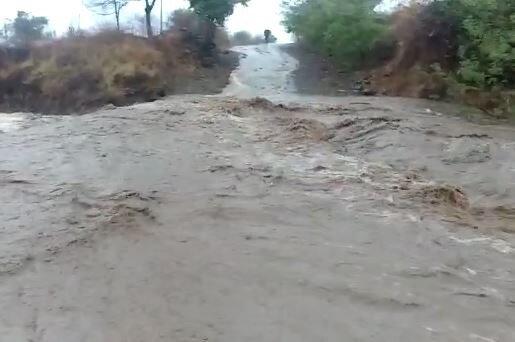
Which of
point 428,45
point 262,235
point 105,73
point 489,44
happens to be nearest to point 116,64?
point 105,73

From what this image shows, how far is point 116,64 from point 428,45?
446 inches

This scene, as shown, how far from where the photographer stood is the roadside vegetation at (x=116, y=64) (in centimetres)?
2228

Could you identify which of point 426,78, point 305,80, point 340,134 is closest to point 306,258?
point 340,134

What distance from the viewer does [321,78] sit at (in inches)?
869

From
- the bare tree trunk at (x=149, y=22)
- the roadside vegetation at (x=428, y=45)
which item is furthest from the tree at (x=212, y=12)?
the roadside vegetation at (x=428, y=45)

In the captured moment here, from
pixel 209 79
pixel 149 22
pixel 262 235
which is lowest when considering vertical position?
pixel 262 235

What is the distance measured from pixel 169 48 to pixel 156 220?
1884cm

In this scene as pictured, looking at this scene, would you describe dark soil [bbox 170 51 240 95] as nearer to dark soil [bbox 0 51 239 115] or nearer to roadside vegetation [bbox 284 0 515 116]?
dark soil [bbox 0 51 239 115]

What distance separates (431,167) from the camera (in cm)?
922

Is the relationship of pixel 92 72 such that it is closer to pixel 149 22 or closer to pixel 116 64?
pixel 116 64

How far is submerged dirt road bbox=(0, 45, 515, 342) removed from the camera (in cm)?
504

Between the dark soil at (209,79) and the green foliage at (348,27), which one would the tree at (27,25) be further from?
the green foliage at (348,27)

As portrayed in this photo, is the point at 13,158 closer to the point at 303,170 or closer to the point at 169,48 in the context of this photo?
the point at 303,170

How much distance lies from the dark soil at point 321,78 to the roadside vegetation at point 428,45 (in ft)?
1.47
